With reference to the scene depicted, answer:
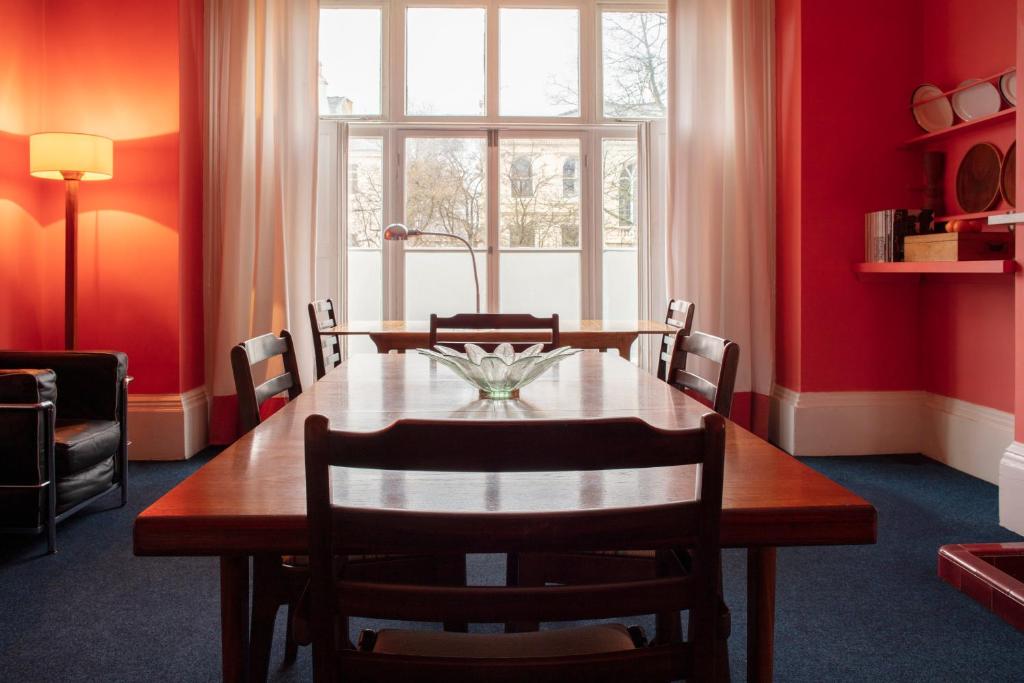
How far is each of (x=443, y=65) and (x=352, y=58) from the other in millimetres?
589

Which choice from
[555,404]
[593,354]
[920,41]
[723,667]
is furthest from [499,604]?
[920,41]

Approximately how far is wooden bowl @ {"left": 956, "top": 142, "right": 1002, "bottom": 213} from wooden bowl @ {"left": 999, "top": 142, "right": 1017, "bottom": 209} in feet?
0.23

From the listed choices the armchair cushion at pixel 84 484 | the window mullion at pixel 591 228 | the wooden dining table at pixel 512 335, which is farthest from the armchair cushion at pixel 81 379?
the window mullion at pixel 591 228

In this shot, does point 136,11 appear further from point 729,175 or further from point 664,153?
point 729,175

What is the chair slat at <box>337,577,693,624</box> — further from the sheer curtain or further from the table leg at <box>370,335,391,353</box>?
the sheer curtain

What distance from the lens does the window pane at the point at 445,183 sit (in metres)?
5.24

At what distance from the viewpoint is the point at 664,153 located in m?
5.19

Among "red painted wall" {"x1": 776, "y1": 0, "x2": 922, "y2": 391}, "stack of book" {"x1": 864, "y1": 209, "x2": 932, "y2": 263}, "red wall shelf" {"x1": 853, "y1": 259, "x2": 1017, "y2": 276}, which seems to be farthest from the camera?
"red painted wall" {"x1": 776, "y1": 0, "x2": 922, "y2": 391}

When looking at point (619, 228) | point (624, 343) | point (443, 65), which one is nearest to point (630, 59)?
point (619, 228)

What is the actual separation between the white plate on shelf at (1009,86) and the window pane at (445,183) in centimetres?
288

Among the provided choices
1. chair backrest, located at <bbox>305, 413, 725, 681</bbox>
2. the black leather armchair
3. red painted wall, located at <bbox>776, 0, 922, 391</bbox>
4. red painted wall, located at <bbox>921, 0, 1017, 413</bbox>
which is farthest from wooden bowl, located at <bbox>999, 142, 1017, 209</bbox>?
the black leather armchair

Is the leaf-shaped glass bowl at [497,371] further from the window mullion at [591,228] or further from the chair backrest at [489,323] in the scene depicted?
the window mullion at [591,228]

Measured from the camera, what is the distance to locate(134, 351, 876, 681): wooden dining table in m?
1.03

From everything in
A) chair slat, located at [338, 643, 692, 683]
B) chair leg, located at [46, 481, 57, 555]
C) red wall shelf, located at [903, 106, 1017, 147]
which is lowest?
chair leg, located at [46, 481, 57, 555]
